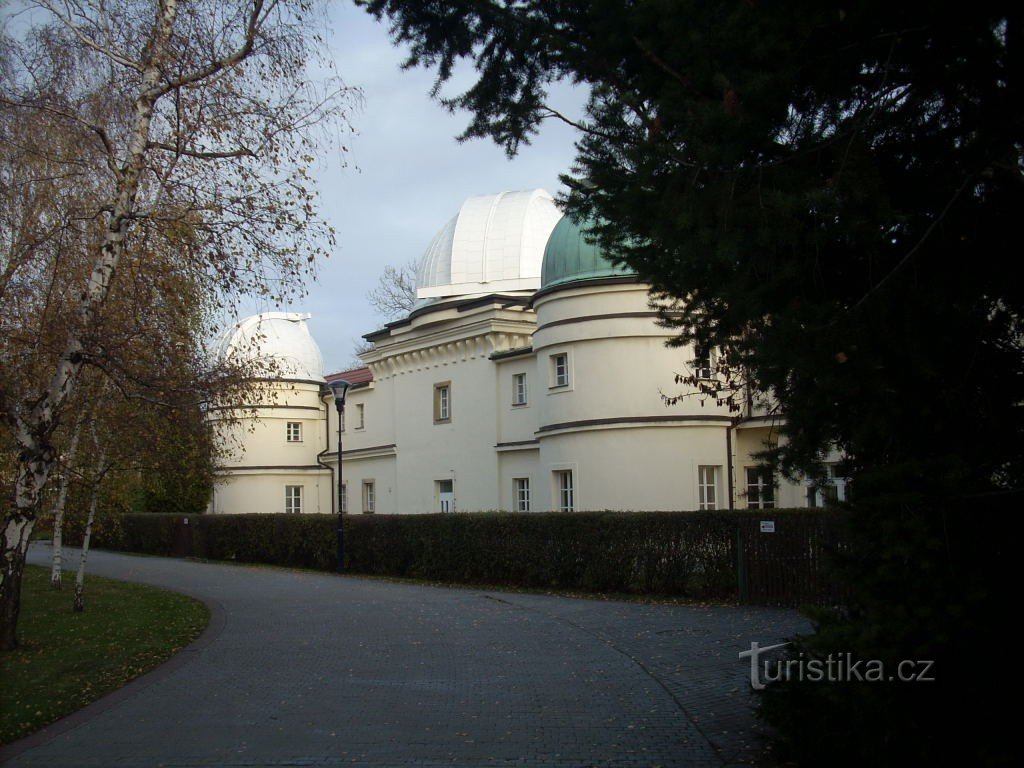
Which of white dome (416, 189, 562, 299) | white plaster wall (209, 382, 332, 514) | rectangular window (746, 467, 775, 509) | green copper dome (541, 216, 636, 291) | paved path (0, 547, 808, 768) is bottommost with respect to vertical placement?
paved path (0, 547, 808, 768)

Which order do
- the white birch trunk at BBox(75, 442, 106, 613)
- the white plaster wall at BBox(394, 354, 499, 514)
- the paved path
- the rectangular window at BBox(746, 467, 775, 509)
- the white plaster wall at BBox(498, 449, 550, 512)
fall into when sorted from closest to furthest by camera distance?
the rectangular window at BBox(746, 467, 775, 509)
the paved path
the white birch trunk at BBox(75, 442, 106, 613)
the white plaster wall at BBox(498, 449, 550, 512)
the white plaster wall at BBox(394, 354, 499, 514)

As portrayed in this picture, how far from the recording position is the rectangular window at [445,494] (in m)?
33.6

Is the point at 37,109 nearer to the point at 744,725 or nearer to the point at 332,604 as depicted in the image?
the point at 332,604

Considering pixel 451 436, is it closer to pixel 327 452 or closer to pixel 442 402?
pixel 442 402

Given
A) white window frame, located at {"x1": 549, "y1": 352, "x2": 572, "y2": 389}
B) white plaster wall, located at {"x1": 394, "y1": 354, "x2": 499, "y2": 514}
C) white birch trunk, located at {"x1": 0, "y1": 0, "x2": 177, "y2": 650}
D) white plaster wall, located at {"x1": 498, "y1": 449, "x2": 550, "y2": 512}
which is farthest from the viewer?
white plaster wall, located at {"x1": 394, "y1": 354, "x2": 499, "y2": 514}

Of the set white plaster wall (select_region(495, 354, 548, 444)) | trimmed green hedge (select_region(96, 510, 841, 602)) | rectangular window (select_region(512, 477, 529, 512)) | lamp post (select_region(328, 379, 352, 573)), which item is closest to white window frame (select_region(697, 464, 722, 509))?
white plaster wall (select_region(495, 354, 548, 444))

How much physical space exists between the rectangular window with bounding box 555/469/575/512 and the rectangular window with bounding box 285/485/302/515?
20.1 meters

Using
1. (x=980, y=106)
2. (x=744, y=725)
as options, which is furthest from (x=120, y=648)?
(x=980, y=106)

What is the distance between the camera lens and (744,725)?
8.06 meters

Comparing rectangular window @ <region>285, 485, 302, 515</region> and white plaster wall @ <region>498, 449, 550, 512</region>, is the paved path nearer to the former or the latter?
white plaster wall @ <region>498, 449, 550, 512</region>

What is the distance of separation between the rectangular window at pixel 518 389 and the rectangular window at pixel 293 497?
16.8 metres

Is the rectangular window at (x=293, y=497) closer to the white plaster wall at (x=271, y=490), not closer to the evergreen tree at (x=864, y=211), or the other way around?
the white plaster wall at (x=271, y=490)

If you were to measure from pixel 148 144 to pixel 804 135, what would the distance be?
33.4 ft

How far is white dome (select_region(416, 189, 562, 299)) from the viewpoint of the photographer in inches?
1414
